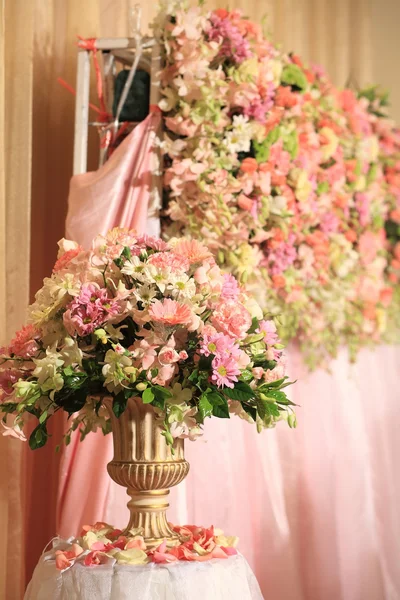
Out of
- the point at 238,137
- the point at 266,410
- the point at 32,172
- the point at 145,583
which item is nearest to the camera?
the point at 145,583

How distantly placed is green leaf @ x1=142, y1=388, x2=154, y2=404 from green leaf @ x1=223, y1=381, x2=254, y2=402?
0.12 m

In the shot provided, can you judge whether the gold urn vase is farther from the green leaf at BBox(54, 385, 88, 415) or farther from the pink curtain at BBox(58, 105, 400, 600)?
the pink curtain at BBox(58, 105, 400, 600)

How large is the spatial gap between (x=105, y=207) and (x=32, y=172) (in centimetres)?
41

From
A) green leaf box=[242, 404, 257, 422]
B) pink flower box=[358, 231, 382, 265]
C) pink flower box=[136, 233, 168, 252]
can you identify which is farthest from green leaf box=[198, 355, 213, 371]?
pink flower box=[358, 231, 382, 265]

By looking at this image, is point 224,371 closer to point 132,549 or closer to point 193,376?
point 193,376

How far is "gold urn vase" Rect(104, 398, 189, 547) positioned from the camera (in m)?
1.29

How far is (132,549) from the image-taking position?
121 centimetres

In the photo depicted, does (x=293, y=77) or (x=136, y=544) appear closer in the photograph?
(x=136, y=544)

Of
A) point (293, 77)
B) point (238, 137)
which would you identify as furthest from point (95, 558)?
point (293, 77)

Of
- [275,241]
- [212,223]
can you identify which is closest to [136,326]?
[212,223]

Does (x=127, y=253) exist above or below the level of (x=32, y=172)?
below

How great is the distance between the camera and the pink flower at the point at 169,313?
3.94ft

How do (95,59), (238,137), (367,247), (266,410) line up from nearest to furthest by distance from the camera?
(266,410) < (238,137) < (95,59) < (367,247)

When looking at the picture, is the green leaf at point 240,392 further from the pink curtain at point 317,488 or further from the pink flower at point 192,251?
the pink curtain at point 317,488
